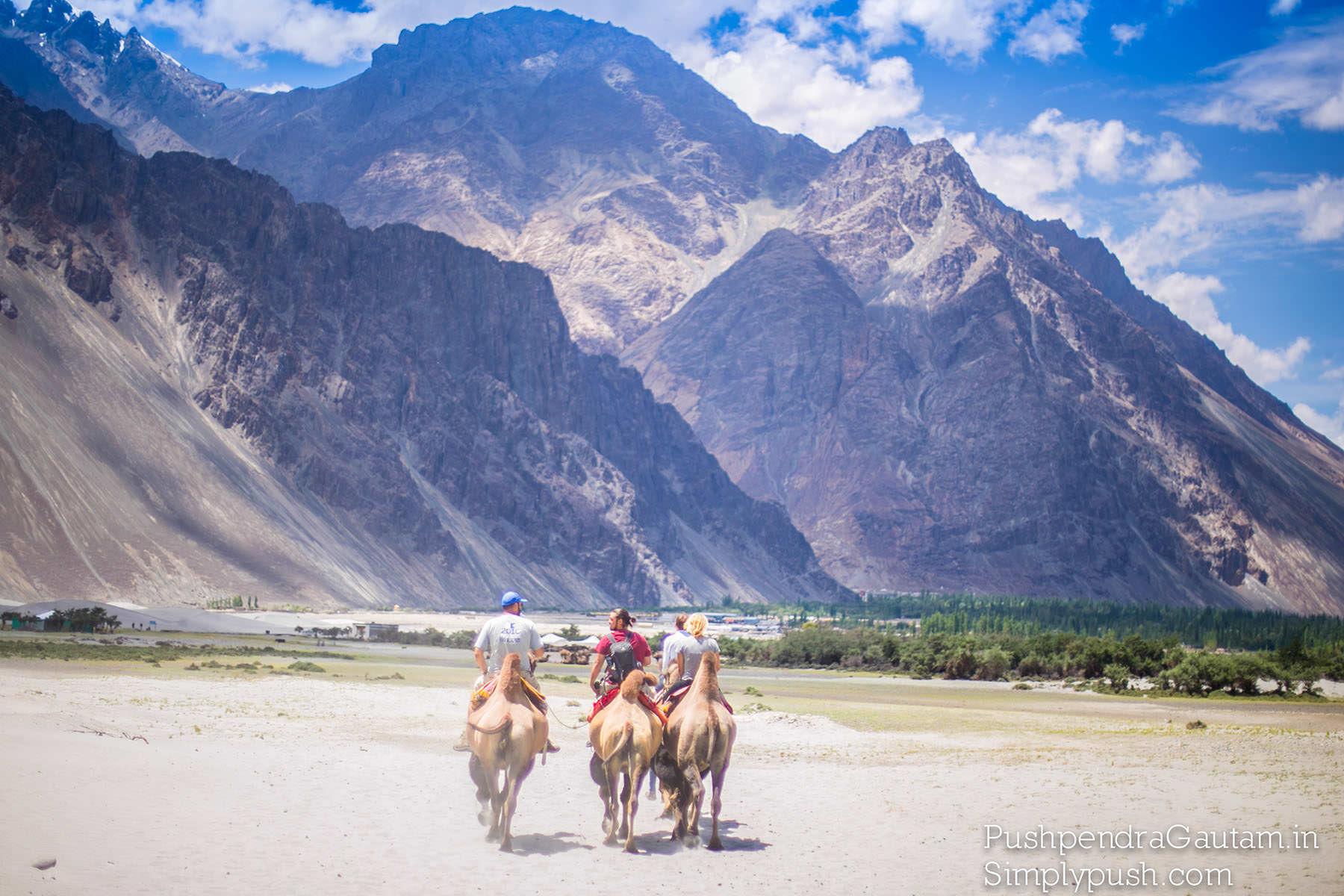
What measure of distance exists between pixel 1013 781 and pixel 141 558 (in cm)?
10890

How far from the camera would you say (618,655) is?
1952cm

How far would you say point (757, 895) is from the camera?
15812 millimetres

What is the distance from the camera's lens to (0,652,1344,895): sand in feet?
52.0

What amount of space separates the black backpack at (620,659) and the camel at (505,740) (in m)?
1.68

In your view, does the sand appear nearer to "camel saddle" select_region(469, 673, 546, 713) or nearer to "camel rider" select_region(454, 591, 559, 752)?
"camel saddle" select_region(469, 673, 546, 713)

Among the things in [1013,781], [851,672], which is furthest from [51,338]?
[1013,781]

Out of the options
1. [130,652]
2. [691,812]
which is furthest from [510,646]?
[130,652]

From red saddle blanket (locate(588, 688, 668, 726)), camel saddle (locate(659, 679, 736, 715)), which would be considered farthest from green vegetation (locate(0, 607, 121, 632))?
camel saddle (locate(659, 679, 736, 715))

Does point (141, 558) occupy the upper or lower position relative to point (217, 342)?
lower

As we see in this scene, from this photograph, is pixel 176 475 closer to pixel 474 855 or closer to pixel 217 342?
pixel 217 342

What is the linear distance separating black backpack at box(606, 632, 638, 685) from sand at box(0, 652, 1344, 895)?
93.2 inches

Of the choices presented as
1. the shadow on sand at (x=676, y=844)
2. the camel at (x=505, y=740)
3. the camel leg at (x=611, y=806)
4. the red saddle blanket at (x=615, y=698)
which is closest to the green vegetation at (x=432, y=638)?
the shadow on sand at (x=676, y=844)

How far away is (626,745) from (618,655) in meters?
1.72

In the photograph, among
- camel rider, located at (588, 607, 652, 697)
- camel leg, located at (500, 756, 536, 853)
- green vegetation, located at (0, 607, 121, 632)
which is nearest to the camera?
camel leg, located at (500, 756, 536, 853)
